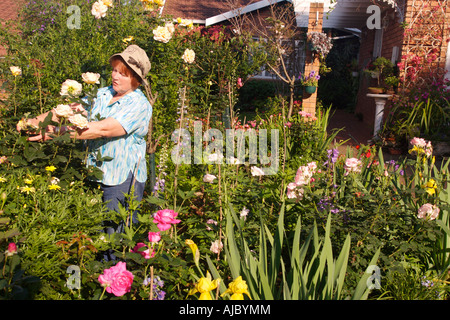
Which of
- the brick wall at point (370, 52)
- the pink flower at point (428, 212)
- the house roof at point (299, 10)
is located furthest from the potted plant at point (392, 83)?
the pink flower at point (428, 212)

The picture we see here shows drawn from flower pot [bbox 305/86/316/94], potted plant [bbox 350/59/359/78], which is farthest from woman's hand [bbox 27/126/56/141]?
potted plant [bbox 350/59/359/78]

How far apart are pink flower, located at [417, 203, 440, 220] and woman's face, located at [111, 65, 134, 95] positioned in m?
1.83

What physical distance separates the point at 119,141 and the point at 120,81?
1.16 ft

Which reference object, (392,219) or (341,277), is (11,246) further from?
(392,219)

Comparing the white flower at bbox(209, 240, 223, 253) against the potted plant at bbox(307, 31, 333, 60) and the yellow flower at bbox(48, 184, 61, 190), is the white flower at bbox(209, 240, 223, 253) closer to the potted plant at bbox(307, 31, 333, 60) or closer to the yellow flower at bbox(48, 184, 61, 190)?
the yellow flower at bbox(48, 184, 61, 190)

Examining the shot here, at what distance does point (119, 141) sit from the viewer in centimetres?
234

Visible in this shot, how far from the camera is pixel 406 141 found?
699 cm

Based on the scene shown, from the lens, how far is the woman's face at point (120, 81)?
234cm

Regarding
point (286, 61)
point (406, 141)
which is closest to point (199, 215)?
point (406, 141)

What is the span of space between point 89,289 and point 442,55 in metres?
7.57

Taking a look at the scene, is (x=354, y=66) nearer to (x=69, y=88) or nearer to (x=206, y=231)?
(x=206, y=231)

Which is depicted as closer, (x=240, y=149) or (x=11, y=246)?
(x=11, y=246)

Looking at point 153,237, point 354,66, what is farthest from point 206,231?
point 354,66

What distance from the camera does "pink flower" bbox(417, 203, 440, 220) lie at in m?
2.22
